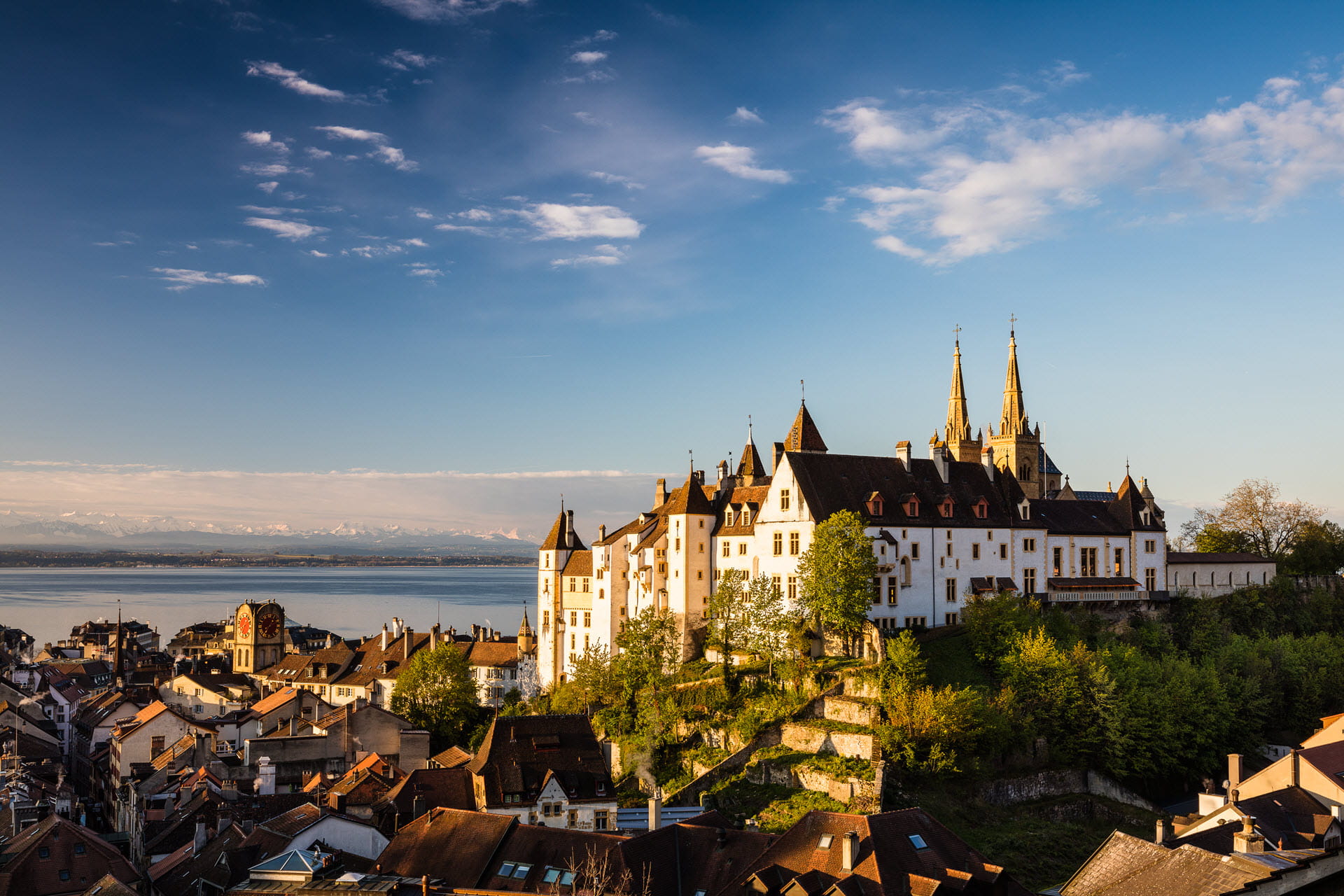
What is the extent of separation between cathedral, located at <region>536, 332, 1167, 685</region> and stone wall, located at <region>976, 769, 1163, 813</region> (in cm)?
1146

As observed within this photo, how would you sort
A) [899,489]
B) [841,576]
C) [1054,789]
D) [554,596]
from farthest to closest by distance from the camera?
[554,596]
[899,489]
[841,576]
[1054,789]

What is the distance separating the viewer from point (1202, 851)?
98.4ft

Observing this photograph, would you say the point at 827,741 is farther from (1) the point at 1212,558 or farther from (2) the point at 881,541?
(1) the point at 1212,558

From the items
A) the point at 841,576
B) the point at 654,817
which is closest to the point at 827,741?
the point at 841,576

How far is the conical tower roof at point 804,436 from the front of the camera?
69.8 m

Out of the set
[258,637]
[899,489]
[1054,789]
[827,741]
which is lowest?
[1054,789]

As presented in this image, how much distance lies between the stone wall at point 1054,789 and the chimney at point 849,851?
52.6 feet

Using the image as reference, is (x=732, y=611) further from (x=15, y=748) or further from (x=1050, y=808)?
(x=15, y=748)

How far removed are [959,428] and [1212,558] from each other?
3406 centimetres

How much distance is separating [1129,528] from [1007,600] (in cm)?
1529

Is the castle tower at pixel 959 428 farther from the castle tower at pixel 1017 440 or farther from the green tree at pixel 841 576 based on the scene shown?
the green tree at pixel 841 576

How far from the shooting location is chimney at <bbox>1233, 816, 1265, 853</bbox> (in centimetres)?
3142

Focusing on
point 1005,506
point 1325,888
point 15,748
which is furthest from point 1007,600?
point 15,748

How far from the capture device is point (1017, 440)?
103250mm
